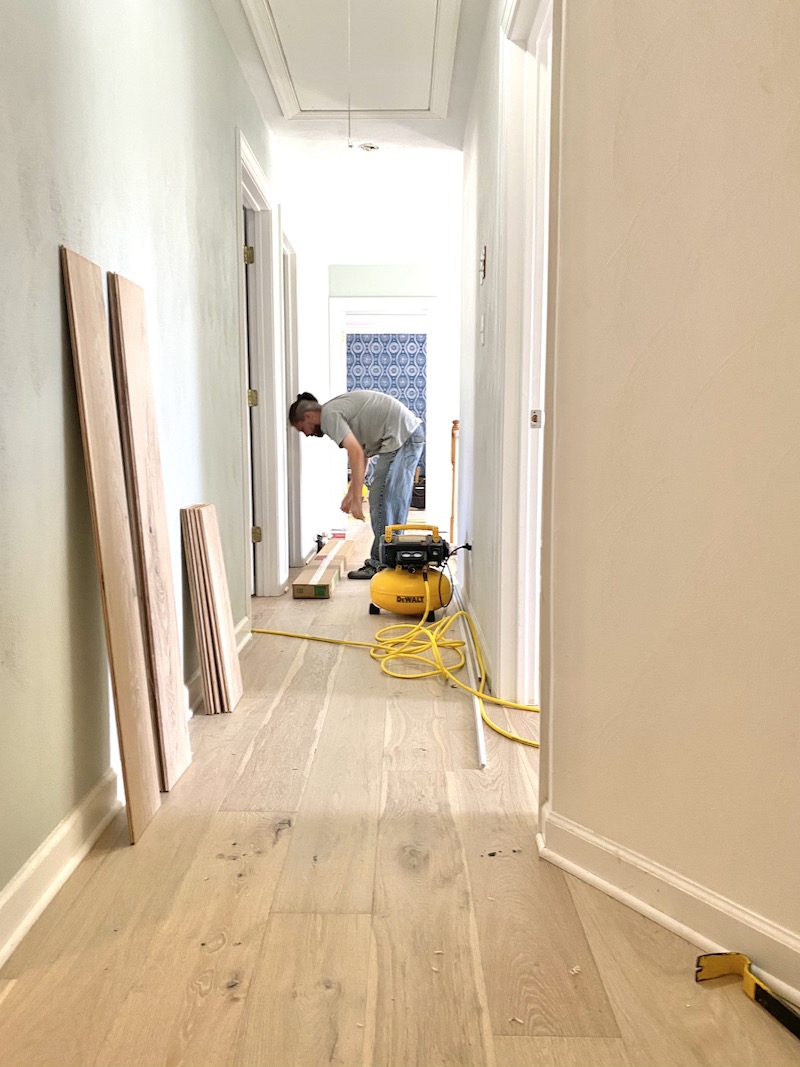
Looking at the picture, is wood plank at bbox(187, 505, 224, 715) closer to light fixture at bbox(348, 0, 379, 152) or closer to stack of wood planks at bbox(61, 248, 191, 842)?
stack of wood planks at bbox(61, 248, 191, 842)

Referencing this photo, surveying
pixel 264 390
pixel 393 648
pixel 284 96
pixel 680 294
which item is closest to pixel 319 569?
pixel 264 390

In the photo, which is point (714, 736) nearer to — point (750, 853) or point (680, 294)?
point (750, 853)

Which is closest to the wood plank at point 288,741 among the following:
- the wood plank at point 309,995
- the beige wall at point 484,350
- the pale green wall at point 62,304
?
the pale green wall at point 62,304

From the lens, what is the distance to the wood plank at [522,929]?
1246 millimetres

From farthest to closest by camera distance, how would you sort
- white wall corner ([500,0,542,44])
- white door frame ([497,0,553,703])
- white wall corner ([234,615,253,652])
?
white wall corner ([234,615,253,652]) → white door frame ([497,0,553,703]) → white wall corner ([500,0,542,44])

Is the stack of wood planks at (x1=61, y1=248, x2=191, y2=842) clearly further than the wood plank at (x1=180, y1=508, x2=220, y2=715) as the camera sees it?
No

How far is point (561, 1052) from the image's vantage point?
3.83 ft

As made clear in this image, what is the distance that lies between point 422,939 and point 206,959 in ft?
1.28

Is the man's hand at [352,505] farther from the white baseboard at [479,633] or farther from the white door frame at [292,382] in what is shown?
the white baseboard at [479,633]

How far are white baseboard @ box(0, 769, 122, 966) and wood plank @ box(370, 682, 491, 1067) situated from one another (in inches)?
25.8

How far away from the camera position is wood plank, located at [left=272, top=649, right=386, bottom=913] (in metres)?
1.58

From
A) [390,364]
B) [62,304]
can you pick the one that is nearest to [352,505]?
[62,304]

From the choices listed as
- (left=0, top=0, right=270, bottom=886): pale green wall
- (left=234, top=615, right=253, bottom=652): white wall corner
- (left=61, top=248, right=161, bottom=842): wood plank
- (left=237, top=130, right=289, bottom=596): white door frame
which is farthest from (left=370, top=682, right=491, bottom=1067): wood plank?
(left=237, top=130, right=289, bottom=596): white door frame

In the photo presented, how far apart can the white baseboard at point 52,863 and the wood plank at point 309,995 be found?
0.46m
